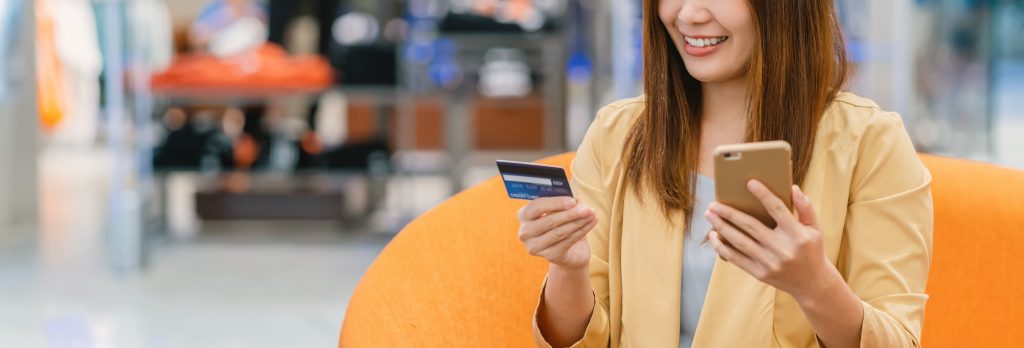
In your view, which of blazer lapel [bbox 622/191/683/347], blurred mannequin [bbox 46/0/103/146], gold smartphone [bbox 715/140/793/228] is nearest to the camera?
gold smartphone [bbox 715/140/793/228]

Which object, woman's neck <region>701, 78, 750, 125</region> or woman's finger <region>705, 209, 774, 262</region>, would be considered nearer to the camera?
woman's finger <region>705, 209, 774, 262</region>

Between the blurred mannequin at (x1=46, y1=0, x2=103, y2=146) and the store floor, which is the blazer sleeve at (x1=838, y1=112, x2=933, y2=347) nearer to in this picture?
the store floor

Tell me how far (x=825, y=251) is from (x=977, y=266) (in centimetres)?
40

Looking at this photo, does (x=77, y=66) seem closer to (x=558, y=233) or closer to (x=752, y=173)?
(x=558, y=233)

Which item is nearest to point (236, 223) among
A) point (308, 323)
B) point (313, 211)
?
point (313, 211)

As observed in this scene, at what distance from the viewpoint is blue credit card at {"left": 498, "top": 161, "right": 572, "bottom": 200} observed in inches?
45.4

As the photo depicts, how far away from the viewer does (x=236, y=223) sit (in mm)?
6676

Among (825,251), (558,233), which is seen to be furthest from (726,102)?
(558,233)

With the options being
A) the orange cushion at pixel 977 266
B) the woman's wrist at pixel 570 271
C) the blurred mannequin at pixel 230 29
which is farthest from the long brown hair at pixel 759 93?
the blurred mannequin at pixel 230 29

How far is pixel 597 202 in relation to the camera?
4.85 feet

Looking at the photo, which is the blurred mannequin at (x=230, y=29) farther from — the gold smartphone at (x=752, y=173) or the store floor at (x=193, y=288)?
the gold smartphone at (x=752, y=173)

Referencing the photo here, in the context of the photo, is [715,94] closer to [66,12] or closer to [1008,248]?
[1008,248]

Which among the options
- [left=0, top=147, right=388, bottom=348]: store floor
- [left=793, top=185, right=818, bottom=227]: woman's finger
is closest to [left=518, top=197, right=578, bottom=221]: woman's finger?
[left=793, top=185, right=818, bottom=227]: woman's finger

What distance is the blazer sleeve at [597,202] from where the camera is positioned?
146 cm
